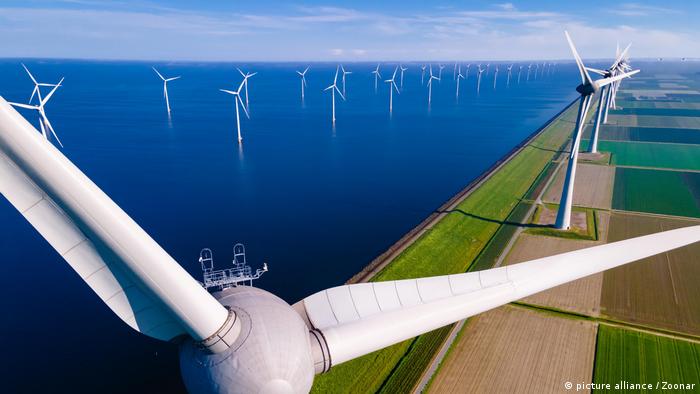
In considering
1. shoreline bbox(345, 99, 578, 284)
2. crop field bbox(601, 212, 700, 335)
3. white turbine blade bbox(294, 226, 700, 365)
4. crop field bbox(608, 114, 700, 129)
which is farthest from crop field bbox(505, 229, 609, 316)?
crop field bbox(608, 114, 700, 129)

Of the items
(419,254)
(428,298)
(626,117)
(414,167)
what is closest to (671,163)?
(414,167)

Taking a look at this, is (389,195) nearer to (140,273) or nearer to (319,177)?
(319,177)

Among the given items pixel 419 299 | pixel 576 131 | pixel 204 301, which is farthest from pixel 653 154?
pixel 204 301

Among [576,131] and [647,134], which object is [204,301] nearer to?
[576,131]

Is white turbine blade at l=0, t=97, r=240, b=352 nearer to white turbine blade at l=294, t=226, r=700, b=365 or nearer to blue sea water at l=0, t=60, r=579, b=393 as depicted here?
white turbine blade at l=294, t=226, r=700, b=365

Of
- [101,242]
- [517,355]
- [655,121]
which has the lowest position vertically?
[517,355]

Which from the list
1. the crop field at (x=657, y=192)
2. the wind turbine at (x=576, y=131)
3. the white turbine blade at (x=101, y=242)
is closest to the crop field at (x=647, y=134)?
the crop field at (x=657, y=192)
